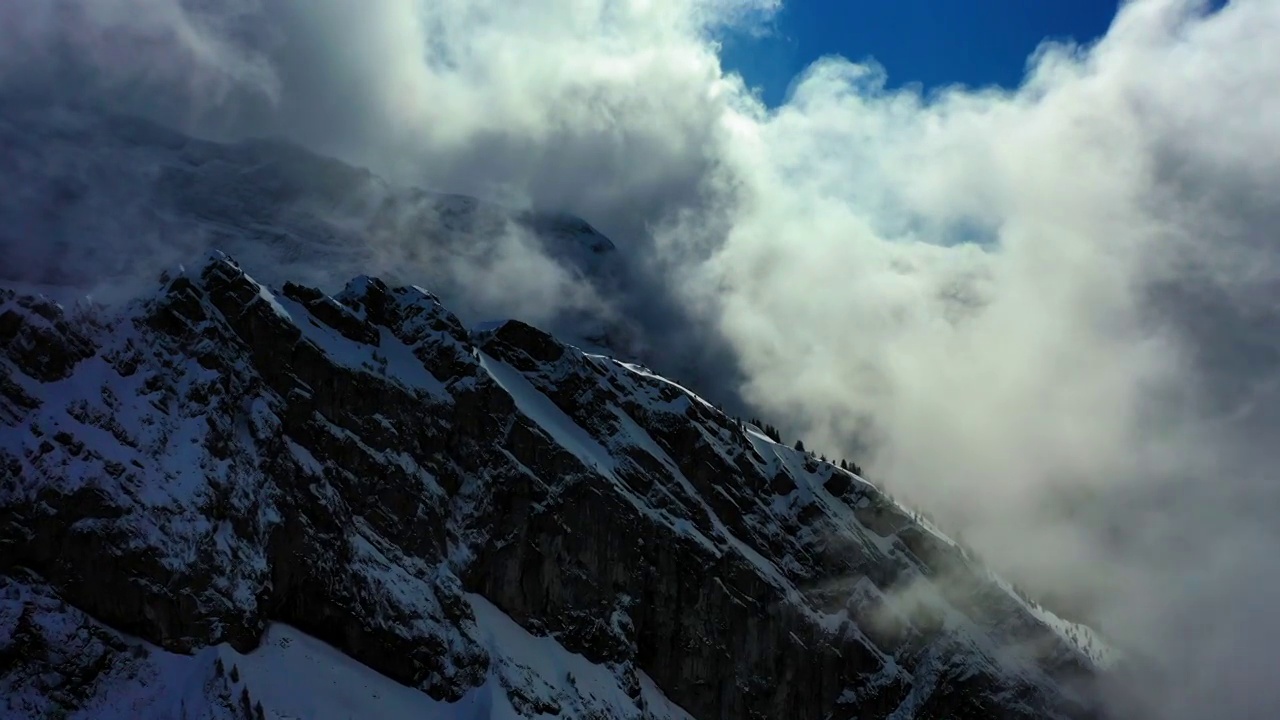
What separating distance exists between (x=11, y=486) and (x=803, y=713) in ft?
348

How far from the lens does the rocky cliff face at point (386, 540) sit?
124 metres

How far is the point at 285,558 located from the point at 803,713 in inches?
3057

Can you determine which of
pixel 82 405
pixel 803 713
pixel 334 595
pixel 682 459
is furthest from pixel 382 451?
pixel 803 713

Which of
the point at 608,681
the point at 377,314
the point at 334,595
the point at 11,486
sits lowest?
the point at 11,486

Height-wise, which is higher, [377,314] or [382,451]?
[377,314]

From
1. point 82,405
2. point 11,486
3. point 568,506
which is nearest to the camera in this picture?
point 11,486

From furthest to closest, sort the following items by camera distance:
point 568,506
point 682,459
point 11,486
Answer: point 682,459
point 568,506
point 11,486

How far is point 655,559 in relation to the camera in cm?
17938

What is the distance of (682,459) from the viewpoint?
199 metres

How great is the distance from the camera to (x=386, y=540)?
15475 centimetres

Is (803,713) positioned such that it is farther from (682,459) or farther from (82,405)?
(82,405)

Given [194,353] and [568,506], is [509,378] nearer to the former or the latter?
[568,506]

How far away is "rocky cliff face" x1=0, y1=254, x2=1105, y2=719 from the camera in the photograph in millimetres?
123688

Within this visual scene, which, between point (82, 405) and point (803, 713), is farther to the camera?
point (803, 713)
